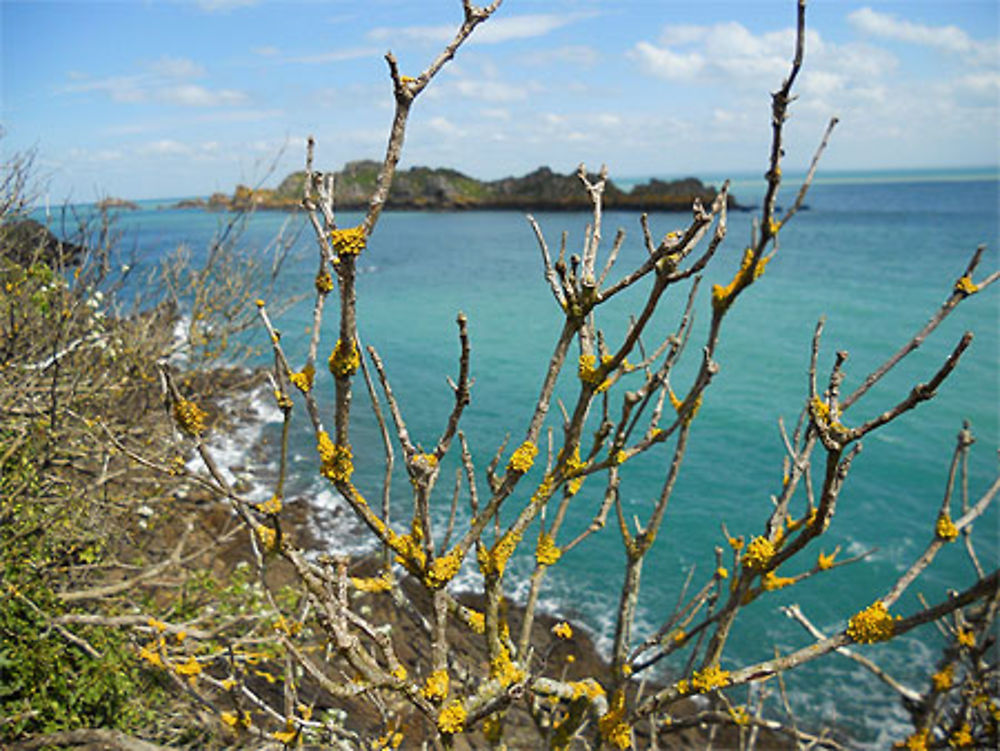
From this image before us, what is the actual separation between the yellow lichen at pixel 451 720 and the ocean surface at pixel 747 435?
4202 mm

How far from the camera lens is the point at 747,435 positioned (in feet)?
62.8

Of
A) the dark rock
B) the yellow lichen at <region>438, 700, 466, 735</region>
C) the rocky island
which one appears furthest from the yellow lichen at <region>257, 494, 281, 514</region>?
the rocky island

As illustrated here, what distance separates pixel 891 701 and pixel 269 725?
967 cm

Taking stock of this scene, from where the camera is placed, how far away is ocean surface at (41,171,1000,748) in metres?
12.4

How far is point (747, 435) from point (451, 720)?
18028 millimetres

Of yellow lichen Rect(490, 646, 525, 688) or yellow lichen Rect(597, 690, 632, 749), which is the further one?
yellow lichen Rect(597, 690, 632, 749)

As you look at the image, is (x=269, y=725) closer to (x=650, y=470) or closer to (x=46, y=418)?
(x=46, y=418)

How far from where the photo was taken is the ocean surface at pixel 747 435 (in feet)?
40.8

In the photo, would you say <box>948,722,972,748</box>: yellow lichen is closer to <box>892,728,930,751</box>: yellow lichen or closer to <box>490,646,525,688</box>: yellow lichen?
<box>892,728,930,751</box>: yellow lichen

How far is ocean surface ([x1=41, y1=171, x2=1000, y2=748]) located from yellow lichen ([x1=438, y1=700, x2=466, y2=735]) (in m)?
4.20

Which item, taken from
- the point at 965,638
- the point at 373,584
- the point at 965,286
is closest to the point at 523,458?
the point at 373,584

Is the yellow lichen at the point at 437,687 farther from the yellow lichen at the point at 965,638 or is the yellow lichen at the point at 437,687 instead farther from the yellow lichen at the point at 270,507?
the yellow lichen at the point at 965,638

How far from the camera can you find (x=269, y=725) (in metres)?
7.25

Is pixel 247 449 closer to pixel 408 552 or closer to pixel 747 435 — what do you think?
pixel 747 435
